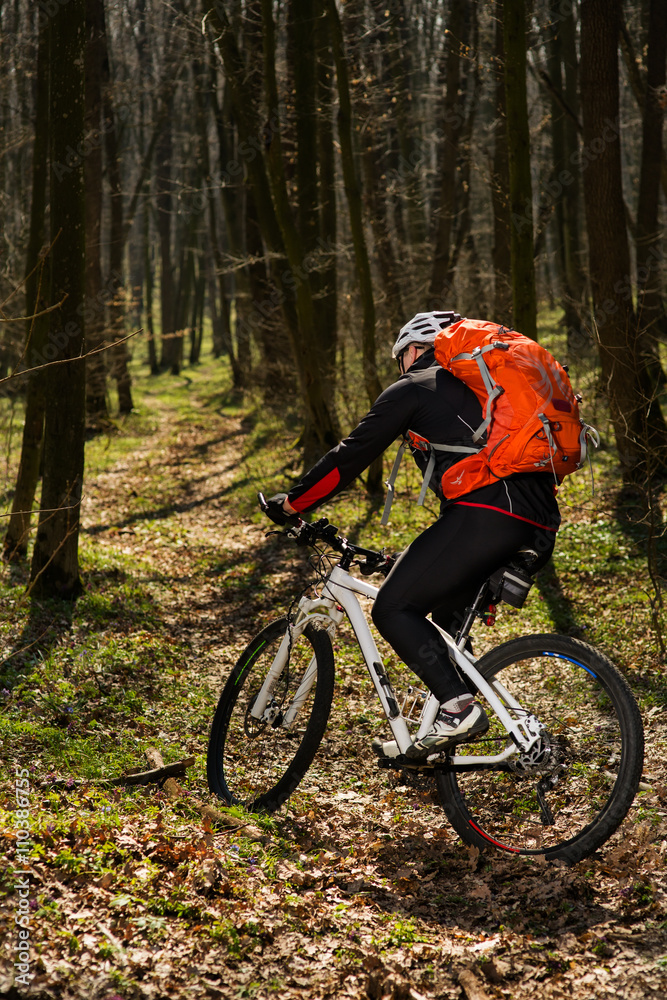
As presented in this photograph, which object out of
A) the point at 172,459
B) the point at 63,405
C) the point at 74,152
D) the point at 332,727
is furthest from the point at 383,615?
the point at 172,459

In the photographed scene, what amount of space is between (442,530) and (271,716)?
1.55 metres

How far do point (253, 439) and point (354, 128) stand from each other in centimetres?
657

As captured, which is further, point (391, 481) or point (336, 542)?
point (336, 542)

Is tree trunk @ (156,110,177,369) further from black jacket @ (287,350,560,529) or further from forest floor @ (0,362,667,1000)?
black jacket @ (287,350,560,529)

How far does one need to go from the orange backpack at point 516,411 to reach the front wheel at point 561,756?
0.78 m

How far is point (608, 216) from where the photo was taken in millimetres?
8711

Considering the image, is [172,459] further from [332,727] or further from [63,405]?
[332,727]

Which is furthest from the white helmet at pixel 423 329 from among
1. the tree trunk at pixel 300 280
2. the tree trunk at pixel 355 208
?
the tree trunk at pixel 300 280

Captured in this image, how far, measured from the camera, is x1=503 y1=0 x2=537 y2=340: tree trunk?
23.9 ft

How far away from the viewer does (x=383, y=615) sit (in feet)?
12.0

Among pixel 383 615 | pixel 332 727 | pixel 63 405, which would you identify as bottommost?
pixel 332 727

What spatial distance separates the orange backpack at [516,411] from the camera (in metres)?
3.34

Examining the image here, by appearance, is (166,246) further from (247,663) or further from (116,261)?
(247,663)

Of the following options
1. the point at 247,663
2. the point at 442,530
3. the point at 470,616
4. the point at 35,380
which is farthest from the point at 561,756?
the point at 35,380
